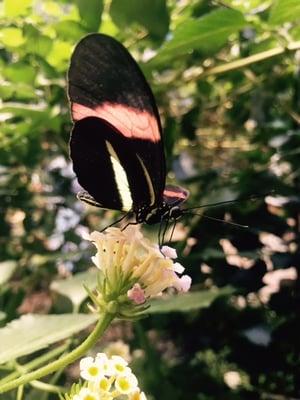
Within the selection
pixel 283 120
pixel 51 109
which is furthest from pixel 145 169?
pixel 283 120

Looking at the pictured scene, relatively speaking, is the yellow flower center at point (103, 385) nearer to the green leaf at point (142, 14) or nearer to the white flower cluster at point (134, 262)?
the white flower cluster at point (134, 262)

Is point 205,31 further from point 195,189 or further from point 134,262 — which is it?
point 195,189

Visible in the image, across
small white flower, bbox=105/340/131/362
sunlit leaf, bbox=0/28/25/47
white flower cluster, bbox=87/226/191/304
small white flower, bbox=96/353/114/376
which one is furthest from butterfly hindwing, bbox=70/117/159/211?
small white flower, bbox=105/340/131/362

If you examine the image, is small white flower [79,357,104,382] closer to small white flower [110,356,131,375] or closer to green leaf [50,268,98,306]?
small white flower [110,356,131,375]

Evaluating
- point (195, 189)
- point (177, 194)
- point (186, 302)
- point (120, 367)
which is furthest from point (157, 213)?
point (195, 189)

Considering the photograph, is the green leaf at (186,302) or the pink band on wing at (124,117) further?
the green leaf at (186,302)

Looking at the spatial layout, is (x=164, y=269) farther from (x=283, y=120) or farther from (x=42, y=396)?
(x=283, y=120)

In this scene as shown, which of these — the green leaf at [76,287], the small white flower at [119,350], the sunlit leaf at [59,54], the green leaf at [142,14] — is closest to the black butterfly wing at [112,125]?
the green leaf at [142,14]
